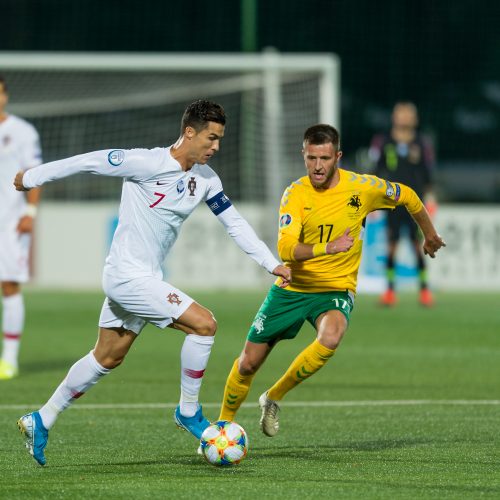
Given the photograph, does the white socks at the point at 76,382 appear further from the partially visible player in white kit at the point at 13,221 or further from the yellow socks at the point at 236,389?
the partially visible player in white kit at the point at 13,221

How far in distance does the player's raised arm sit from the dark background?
22.5 metres

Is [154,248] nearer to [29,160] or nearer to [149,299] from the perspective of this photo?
[149,299]

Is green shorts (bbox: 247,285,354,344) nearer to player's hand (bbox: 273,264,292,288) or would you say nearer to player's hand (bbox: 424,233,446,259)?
player's hand (bbox: 424,233,446,259)

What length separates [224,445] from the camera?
669 cm

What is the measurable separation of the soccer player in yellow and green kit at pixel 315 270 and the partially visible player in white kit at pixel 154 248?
69 centimetres

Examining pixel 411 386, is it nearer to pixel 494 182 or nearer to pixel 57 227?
pixel 57 227

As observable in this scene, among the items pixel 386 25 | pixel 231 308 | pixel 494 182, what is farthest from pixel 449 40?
pixel 231 308

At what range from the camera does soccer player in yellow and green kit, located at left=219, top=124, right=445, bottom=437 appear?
764 centimetres

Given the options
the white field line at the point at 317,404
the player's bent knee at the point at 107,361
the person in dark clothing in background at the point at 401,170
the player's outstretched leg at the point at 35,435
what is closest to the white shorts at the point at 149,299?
the player's bent knee at the point at 107,361

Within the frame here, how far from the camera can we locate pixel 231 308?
1761 cm

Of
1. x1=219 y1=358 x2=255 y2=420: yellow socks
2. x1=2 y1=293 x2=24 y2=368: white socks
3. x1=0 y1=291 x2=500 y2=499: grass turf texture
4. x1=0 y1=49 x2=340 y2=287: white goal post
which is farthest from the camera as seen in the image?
x1=0 y1=49 x2=340 y2=287: white goal post

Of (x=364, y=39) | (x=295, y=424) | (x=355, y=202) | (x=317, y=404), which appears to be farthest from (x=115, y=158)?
(x=364, y=39)

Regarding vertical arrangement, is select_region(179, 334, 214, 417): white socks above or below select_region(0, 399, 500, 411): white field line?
above

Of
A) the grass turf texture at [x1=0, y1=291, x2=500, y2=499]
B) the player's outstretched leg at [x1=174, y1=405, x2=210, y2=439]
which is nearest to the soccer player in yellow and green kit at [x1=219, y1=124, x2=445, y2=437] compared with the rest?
the grass turf texture at [x1=0, y1=291, x2=500, y2=499]
